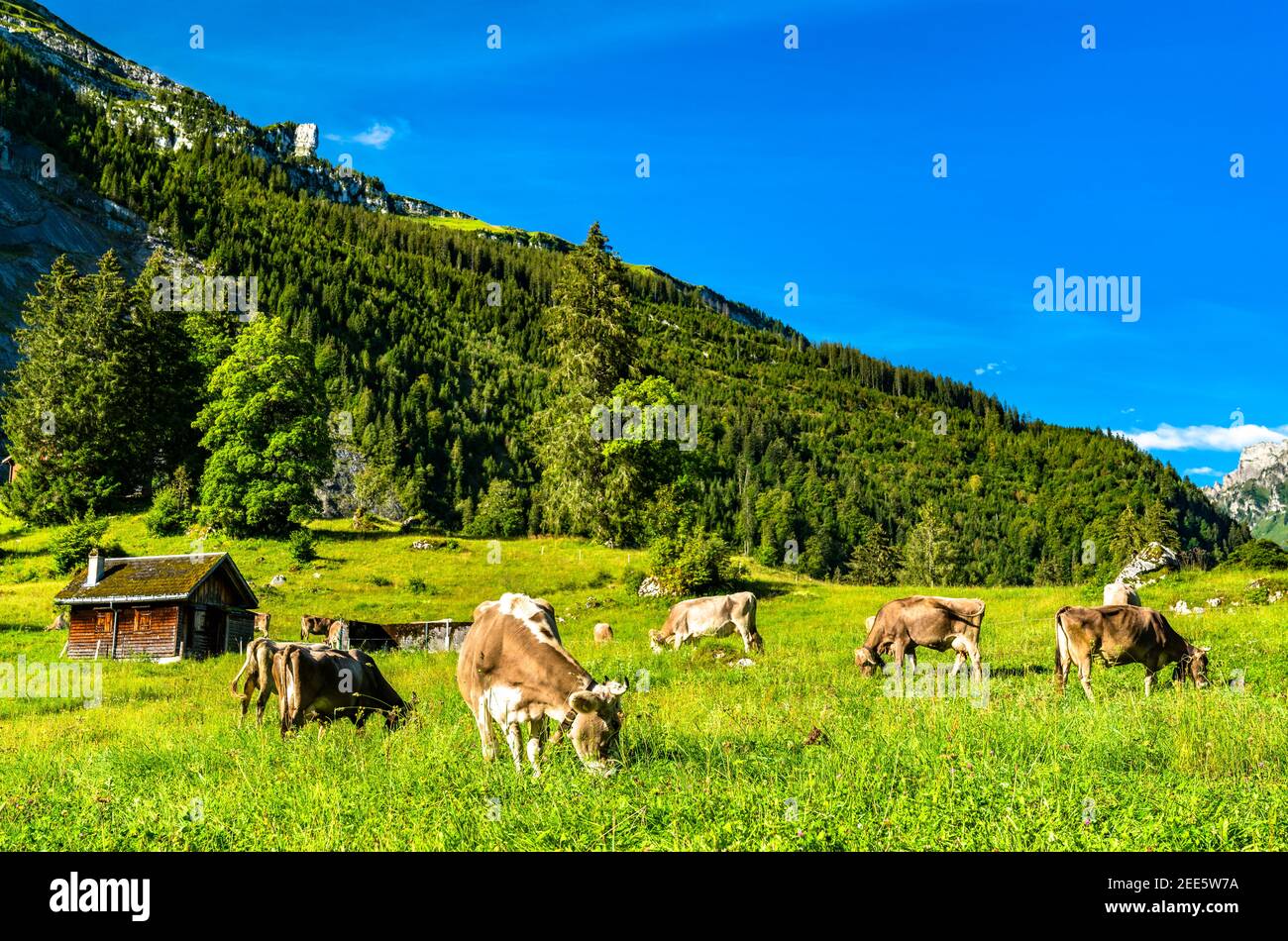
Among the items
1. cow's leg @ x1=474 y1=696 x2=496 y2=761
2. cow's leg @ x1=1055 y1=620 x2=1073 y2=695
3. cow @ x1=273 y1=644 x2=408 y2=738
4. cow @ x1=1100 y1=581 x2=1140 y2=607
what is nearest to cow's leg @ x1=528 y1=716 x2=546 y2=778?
cow's leg @ x1=474 y1=696 x2=496 y2=761

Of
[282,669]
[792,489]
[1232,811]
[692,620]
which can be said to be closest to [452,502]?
[792,489]

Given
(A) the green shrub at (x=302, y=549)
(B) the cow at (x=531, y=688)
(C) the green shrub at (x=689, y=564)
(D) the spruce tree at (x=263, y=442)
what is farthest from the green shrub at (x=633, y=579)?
(B) the cow at (x=531, y=688)

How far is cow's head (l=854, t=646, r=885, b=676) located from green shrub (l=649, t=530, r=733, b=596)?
2272cm

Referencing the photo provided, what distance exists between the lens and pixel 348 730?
12.4 m

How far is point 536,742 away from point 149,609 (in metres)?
34.8

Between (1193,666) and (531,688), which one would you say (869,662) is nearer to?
A: (1193,666)

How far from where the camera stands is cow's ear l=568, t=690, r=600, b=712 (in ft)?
26.6

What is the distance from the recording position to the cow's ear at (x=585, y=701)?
809 cm

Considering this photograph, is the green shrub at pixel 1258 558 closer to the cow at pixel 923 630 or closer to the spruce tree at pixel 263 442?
the cow at pixel 923 630

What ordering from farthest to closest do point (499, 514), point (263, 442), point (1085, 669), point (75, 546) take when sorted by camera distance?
point (499, 514), point (263, 442), point (75, 546), point (1085, 669)

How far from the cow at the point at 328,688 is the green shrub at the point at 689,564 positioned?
88.6ft

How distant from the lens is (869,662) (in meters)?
17.3

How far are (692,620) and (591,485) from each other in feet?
94.9

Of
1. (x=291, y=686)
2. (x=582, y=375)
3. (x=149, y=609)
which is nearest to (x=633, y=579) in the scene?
(x=582, y=375)
